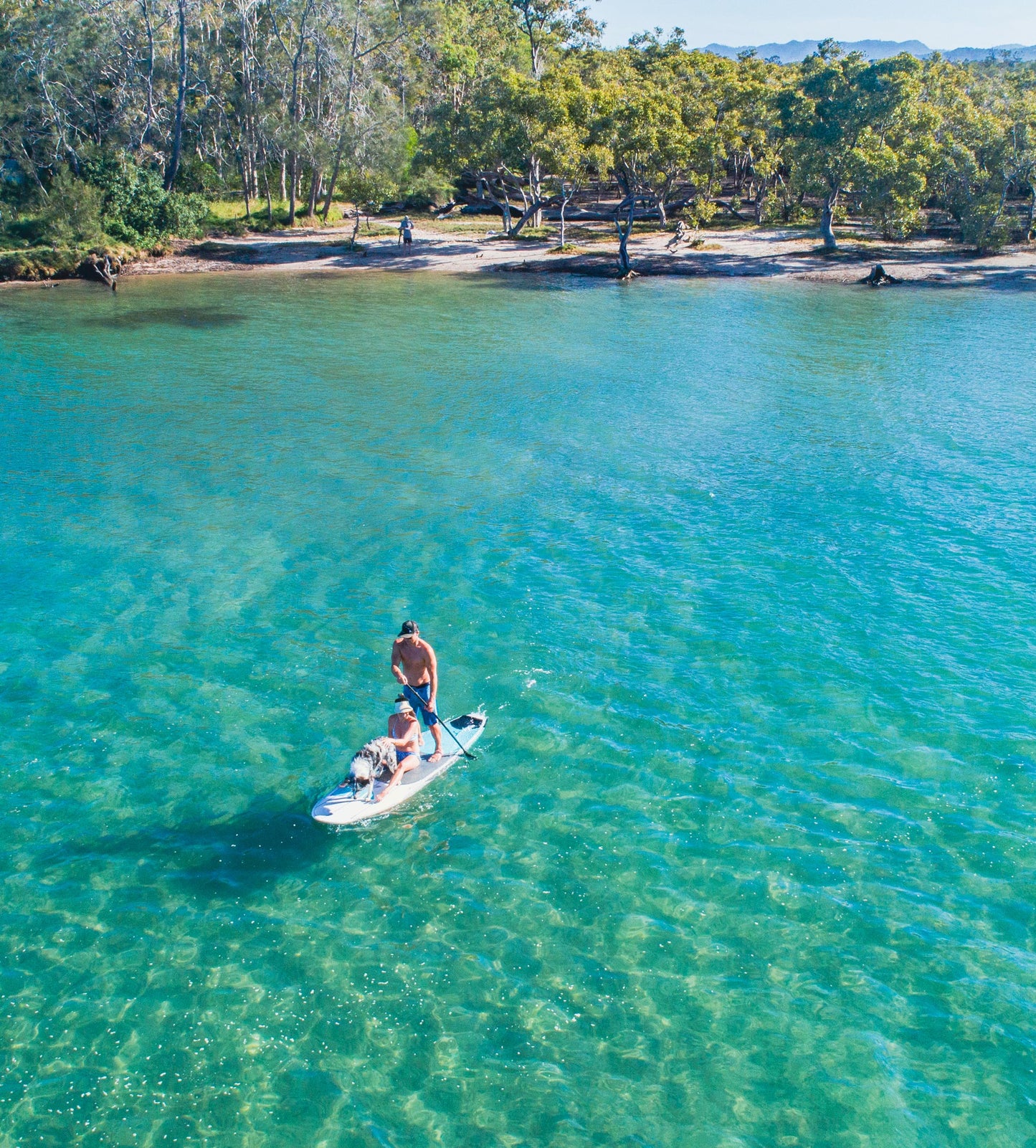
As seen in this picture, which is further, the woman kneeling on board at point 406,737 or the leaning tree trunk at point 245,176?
the leaning tree trunk at point 245,176

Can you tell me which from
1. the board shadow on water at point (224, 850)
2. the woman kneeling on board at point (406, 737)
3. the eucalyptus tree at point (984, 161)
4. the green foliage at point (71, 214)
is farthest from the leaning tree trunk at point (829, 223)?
the board shadow on water at point (224, 850)

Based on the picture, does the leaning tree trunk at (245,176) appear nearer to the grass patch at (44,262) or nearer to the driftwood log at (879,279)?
the grass patch at (44,262)

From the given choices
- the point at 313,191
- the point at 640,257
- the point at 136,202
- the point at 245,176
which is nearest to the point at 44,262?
the point at 136,202

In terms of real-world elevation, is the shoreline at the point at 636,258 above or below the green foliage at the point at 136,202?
below

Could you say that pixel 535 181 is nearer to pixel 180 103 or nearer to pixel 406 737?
pixel 180 103

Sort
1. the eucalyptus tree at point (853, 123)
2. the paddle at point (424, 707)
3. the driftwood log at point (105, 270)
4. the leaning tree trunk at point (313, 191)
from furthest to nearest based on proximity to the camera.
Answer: the leaning tree trunk at point (313, 191) → the eucalyptus tree at point (853, 123) → the driftwood log at point (105, 270) → the paddle at point (424, 707)
